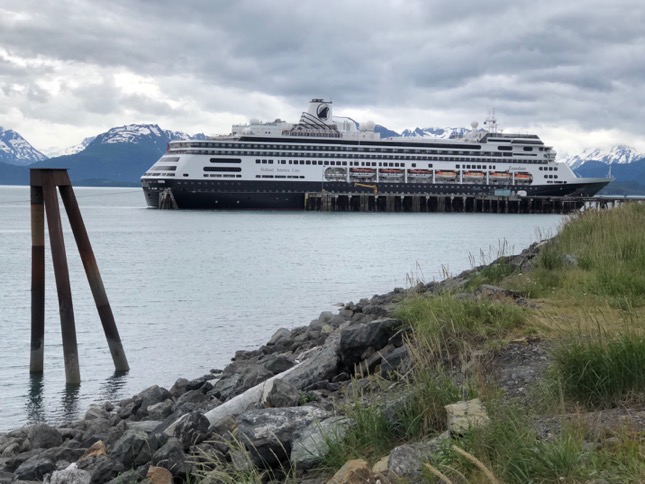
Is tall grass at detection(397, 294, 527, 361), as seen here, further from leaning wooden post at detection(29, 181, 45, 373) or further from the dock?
the dock

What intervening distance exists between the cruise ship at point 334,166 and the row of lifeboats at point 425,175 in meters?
0.12

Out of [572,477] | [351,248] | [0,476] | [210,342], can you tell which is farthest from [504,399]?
[351,248]

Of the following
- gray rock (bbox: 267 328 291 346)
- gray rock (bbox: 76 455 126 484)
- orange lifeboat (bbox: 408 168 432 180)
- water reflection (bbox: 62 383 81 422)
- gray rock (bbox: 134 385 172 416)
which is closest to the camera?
gray rock (bbox: 76 455 126 484)

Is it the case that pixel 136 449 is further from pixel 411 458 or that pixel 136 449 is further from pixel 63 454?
pixel 411 458

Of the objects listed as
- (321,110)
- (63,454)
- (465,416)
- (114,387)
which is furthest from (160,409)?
(321,110)

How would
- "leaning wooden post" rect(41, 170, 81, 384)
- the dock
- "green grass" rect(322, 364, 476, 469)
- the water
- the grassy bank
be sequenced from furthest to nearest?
the dock < the water < "leaning wooden post" rect(41, 170, 81, 384) < "green grass" rect(322, 364, 476, 469) < the grassy bank

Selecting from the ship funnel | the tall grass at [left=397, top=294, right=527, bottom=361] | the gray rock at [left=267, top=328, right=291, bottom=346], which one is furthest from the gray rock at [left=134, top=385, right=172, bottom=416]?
the ship funnel

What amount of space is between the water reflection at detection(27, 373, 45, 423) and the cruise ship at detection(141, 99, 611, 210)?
238ft

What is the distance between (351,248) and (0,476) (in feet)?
128

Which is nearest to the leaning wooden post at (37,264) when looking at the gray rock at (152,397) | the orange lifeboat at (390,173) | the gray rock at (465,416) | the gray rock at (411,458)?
the gray rock at (152,397)

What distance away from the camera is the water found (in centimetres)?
1373

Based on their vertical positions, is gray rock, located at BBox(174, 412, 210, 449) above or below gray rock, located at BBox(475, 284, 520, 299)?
below

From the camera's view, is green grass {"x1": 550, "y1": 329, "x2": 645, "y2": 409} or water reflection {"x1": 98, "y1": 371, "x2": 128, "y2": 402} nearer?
green grass {"x1": 550, "y1": 329, "x2": 645, "y2": 409}

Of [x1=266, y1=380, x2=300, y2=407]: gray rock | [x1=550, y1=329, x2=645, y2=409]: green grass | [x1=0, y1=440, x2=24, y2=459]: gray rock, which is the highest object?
[x1=550, y1=329, x2=645, y2=409]: green grass
